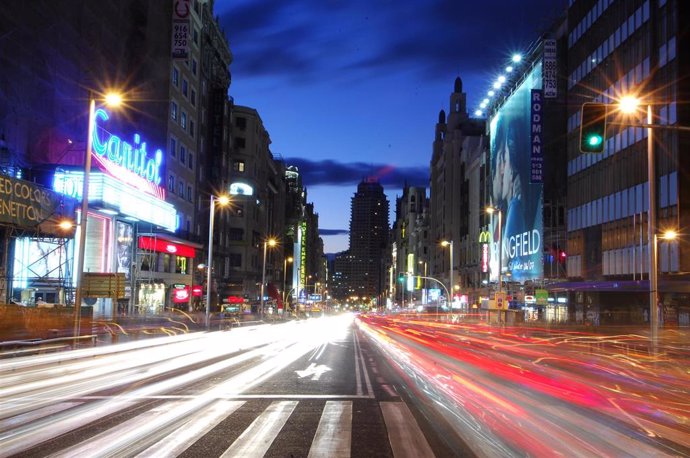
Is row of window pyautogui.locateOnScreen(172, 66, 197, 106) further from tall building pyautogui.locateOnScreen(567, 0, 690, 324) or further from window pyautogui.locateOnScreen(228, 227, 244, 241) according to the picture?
tall building pyautogui.locateOnScreen(567, 0, 690, 324)

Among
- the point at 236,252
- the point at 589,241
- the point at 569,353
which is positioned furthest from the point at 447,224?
the point at 569,353

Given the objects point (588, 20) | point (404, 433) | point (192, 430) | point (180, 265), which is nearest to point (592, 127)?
point (404, 433)

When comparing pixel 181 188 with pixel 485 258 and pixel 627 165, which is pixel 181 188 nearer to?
pixel 627 165

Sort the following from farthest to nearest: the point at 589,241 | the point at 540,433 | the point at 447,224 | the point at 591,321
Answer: the point at 447,224 → the point at 589,241 → the point at 591,321 → the point at 540,433

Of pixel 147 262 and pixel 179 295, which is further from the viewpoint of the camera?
pixel 179 295

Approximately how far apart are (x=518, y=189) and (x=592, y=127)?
6246cm

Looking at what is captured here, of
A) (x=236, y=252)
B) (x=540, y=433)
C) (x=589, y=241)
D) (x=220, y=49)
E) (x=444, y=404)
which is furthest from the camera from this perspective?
(x=236, y=252)

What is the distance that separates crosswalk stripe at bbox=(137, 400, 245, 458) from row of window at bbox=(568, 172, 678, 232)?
42.6m

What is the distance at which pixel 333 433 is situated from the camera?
9.91 m

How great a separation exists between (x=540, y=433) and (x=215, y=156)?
72.2 metres

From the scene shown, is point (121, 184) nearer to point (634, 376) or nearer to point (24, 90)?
point (24, 90)

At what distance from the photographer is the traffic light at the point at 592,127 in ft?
49.4

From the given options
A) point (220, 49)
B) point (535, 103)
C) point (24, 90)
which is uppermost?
point (220, 49)

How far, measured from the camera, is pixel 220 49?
84.1 m
